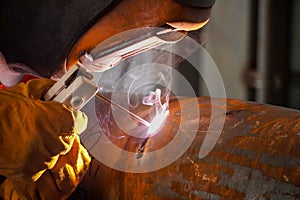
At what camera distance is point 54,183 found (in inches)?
37.6

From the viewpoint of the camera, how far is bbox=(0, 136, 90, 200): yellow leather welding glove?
941 mm

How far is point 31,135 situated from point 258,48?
248 centimetres

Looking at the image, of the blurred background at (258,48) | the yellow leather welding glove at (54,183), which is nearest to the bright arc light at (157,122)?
the yellow leather welding glove at (54,183)

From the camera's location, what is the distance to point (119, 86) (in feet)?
4.13

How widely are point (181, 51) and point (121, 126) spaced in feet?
0.96

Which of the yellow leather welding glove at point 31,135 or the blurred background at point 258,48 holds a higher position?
the blurred background at point 258,48

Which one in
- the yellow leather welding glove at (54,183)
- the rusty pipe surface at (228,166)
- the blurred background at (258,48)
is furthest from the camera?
the blurred background at (258,48)

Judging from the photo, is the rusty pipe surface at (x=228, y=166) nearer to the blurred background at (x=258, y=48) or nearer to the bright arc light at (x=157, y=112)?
the bright arc light at (x=157, y=112)

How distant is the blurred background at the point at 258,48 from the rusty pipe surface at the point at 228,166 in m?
2.17

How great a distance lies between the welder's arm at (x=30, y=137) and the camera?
87 cm

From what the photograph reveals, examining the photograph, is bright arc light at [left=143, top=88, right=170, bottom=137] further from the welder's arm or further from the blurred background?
the blurred background

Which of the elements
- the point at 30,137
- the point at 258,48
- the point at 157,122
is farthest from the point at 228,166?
the point at 258,48

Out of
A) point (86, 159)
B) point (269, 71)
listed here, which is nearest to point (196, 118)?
point (86, 159)

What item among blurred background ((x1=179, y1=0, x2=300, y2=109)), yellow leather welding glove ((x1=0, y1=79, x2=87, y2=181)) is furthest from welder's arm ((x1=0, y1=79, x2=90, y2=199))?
blurred background ((x1=179, y1=0, x2=300, y2=109))
